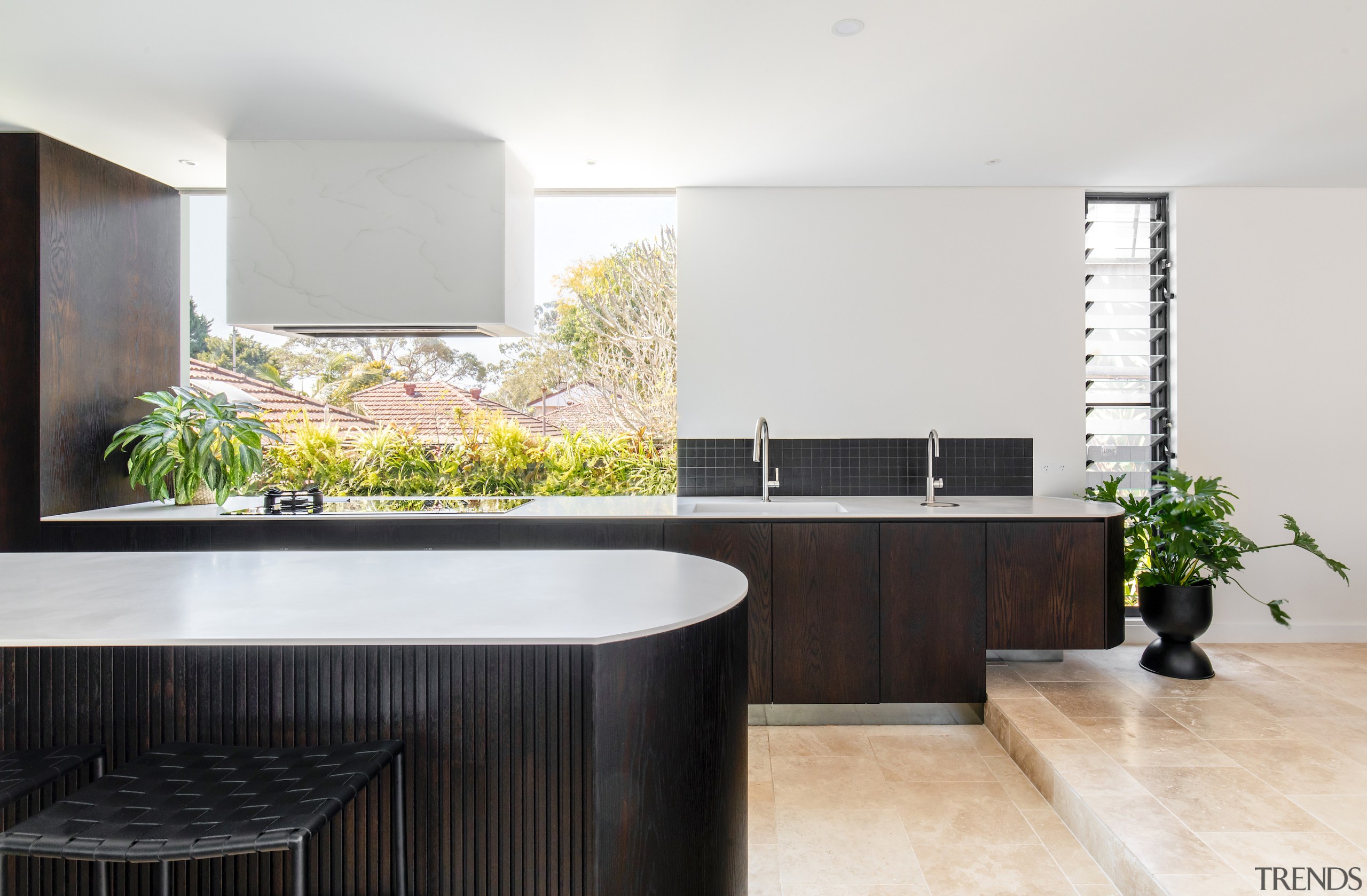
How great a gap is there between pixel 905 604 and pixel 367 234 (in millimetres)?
2818

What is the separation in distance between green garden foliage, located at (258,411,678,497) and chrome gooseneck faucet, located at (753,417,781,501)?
45.3 inches

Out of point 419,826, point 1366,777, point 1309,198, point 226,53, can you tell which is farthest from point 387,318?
point 1309,198

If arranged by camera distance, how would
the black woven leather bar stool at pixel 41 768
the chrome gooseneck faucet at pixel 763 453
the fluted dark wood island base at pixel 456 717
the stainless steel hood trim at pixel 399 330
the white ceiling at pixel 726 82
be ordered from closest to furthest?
the black woven leather bar stool at pixel 41 768 < the fluted dark wood island base at pixel 456 717 < the white ceiling at pixel 726 82 < the stainless steel hood trim at pixel 399 330 < the chrome gooseneck faucet at pixel 763 453

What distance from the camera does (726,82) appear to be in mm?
2621

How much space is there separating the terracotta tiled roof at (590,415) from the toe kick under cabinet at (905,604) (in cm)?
228

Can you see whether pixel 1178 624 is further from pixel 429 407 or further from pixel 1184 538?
pixel 429 407

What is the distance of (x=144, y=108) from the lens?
2840mm

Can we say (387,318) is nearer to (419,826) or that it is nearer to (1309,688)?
(419,826)

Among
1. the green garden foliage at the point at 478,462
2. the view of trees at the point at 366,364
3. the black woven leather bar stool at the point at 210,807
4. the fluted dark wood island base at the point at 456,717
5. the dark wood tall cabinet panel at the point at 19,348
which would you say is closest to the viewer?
the black woven leather bar stool at the point at 210,807

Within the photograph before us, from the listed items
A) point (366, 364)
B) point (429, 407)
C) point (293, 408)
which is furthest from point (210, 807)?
point (366, 364)

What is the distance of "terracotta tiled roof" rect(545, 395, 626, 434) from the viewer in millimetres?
5105

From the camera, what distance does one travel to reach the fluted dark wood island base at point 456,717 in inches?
54.8

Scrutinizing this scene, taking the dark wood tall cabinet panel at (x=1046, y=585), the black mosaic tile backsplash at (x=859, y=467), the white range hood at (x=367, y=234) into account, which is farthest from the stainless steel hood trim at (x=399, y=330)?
the dark wood tall cabinet panel at (x=1046, y=585)

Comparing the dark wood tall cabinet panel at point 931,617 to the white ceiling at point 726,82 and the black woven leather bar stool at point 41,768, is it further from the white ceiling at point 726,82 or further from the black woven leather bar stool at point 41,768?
the black woven leather bar stool at point 41,768
